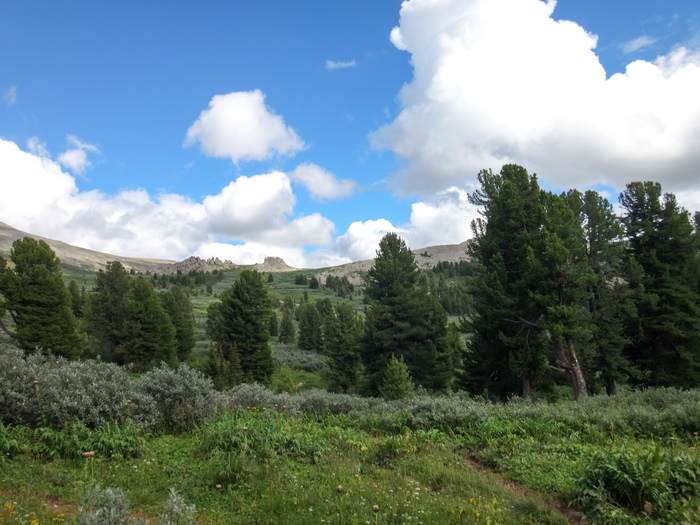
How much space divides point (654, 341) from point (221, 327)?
3118 cm

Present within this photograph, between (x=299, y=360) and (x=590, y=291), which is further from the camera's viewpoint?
(x=299, y=360)

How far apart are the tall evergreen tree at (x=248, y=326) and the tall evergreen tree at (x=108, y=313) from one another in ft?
40.9

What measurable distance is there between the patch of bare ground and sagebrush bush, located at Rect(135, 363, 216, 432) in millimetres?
5555

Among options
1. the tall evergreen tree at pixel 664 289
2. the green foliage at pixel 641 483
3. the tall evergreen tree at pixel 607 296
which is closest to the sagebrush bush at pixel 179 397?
the green foliage at pixel 641 483

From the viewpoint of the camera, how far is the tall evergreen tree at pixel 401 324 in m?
26.7

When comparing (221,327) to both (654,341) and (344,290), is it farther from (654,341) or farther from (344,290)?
(344,290)

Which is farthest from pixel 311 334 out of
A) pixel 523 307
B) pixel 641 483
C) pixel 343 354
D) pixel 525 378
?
pixel 641 483

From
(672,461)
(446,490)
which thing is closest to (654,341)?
(672,461)

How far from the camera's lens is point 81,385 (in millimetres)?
7328

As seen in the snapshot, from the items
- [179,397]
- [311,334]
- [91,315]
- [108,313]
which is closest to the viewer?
[179,397]

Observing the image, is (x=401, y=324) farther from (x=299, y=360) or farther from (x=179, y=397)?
(x=299, y=360)

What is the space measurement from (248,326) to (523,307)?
22.7 m

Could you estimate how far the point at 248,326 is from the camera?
32.9m

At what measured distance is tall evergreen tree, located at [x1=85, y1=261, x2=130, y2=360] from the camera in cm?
3834
